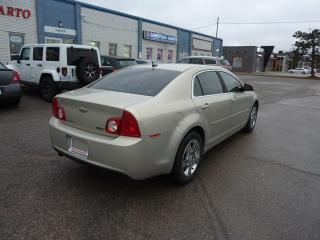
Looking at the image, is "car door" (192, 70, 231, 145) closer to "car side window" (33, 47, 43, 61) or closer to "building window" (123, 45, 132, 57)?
"car side window" (33, 47, 43, 61)

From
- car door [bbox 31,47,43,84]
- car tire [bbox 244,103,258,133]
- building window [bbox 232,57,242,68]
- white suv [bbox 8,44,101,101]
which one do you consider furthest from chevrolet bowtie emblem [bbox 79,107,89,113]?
building window [bbox 232,57,242,68]

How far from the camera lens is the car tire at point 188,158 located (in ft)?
11.5

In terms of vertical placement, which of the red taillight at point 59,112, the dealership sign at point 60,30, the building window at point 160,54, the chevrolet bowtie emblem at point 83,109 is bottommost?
the red taillight at point 59,112

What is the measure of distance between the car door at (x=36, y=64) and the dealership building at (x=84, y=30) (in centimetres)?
131

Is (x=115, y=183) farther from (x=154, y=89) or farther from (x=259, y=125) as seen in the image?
(x=259, y=125)

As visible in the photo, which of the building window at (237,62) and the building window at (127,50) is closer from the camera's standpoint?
the building window at (127,50)

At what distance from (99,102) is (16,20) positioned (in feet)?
45.8

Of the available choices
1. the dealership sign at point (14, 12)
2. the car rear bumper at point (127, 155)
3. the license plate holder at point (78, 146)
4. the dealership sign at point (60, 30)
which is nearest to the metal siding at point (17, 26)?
the dealership sign at point (14, 12)

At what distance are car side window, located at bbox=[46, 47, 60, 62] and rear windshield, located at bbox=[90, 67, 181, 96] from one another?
17.4ft

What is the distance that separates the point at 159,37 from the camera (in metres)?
25.0

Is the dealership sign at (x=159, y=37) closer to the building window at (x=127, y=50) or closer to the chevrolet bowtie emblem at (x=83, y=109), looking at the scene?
the building window at (x=127, y=50)

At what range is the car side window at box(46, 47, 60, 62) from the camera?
8.93 m

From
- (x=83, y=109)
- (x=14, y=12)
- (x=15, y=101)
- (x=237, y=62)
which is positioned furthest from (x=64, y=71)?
(x=237, y=62)

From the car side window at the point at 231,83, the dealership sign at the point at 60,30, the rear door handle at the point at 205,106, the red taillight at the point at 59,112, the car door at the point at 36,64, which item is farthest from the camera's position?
the dealership sign at the point at 60,30
